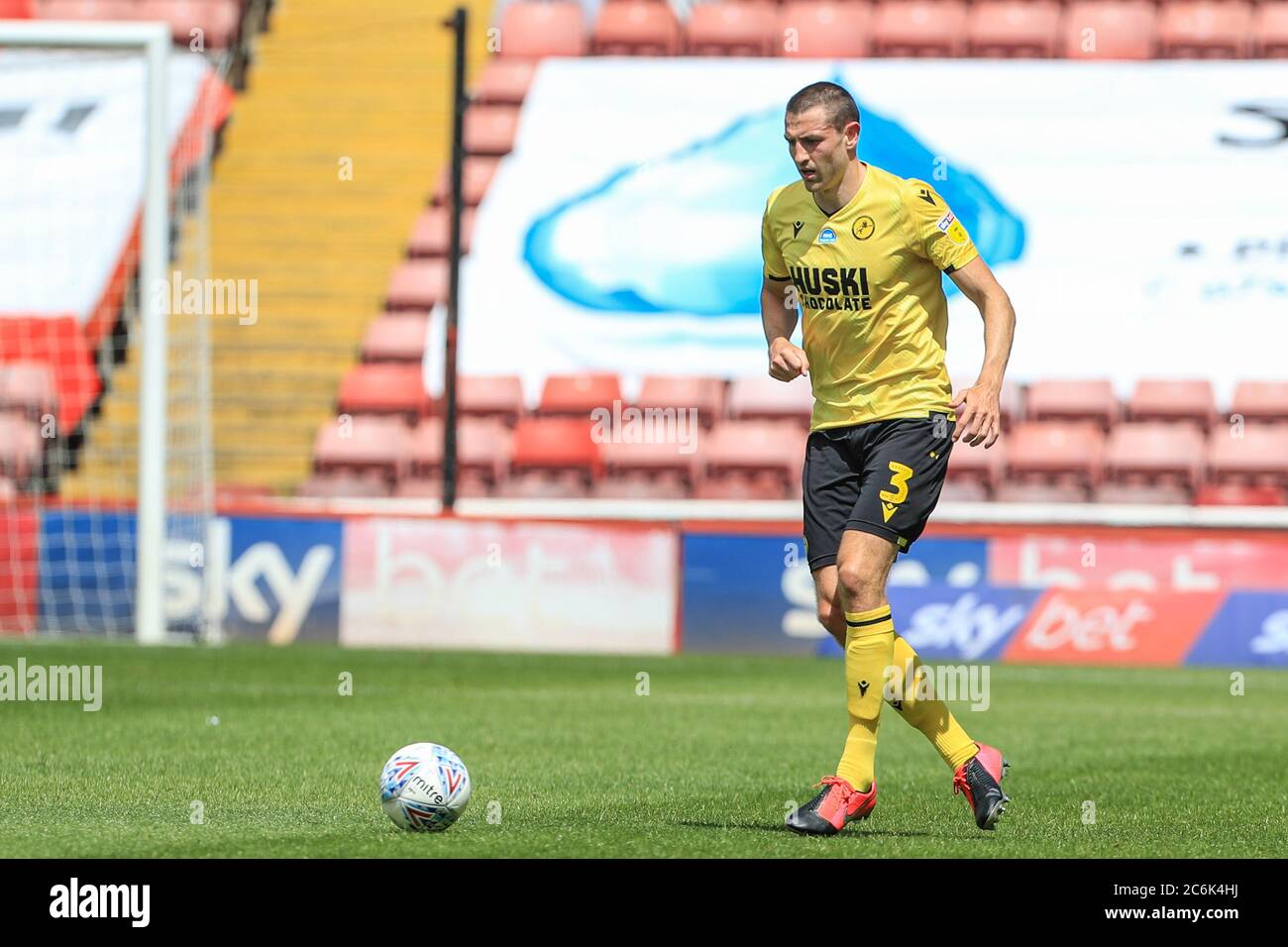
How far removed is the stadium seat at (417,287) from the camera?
20438 millimetres

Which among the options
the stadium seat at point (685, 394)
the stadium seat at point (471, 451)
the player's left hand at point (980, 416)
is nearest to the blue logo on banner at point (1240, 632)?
the stadium seat at point (685, 394)

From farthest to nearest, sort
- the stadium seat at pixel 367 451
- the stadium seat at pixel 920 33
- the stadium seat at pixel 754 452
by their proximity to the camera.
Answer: the stadium seat at pixel 920 33, the stadium seat at pixel 367 451, the stadium seat at pixel 754 452

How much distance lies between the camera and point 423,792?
6.12 metres

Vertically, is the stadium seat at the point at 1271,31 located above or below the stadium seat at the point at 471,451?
above

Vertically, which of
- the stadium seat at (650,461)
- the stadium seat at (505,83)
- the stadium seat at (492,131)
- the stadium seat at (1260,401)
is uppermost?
the stadium seat at (505,83)

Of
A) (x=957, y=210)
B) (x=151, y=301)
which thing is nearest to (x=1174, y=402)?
(x=957, y=210)

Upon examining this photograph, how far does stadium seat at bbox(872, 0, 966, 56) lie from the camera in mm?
21547

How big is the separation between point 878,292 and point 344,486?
12.7 meters

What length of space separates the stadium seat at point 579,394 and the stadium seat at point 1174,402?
468 centimetres

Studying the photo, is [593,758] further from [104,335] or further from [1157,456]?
[104,335]

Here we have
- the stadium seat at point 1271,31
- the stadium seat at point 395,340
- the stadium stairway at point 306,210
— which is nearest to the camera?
the stadium stairway at point 306,210

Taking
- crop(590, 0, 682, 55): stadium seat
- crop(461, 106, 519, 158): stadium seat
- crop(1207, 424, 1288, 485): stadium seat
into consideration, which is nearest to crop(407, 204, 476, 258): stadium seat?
crop(461, 106, 519, 158): stadium seat

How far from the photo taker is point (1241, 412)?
1862 cm

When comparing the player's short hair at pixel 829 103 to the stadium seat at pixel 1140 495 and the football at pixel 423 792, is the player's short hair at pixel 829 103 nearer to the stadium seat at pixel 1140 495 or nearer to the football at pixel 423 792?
the football at pixel 423 792
